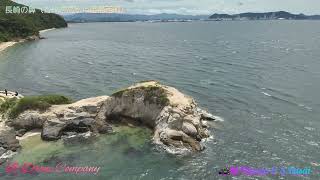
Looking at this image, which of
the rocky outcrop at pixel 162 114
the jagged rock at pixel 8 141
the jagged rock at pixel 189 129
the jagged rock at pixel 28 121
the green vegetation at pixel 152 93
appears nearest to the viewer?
the jagged rock at pixel 8 141

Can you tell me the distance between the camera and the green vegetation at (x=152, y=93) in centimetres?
5022

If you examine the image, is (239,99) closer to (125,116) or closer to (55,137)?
(125,116)

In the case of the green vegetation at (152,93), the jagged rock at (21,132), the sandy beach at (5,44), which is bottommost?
the sandy beach at (5,44)

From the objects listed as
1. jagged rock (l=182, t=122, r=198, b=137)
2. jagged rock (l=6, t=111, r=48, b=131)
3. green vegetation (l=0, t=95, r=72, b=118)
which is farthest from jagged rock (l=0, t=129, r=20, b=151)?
jagged rock (l=182, t=122, r=198, b=137)

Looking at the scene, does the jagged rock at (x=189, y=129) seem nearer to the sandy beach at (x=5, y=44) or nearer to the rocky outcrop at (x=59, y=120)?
the rocky outcrop at (x=59, y=120)

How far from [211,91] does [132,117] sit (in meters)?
22.7

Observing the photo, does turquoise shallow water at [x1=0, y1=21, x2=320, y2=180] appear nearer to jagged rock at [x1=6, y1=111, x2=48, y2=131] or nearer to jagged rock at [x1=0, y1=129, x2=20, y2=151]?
jagged rock at [x1=0, y1=129, x2=20, y2=151]

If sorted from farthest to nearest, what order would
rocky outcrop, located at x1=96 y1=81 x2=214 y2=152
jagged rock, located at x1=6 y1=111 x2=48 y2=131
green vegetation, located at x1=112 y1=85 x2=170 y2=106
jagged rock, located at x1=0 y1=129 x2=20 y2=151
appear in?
jagged rock, located at x1=6 y1=111 x2=48 y2=131 < green vegetation, located at x1=112 y1=85 x2=170 y2=106 < rocky outcrop, located at x1=96 y1=81 x2=214 y2=152 < jagged rock, located at x1=0 y1=129 x2=20 y2=151

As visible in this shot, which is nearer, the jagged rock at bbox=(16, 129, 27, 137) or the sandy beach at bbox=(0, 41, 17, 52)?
the jagged rock at bbox=(16, 129, 27, 137)

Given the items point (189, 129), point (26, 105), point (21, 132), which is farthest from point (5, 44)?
point (189, 129)

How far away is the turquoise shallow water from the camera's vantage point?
41156 millimetres

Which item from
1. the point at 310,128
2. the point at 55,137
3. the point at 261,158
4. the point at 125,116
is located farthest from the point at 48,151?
the point at 310,128

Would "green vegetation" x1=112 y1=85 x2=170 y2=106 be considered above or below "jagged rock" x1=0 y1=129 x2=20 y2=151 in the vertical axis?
above

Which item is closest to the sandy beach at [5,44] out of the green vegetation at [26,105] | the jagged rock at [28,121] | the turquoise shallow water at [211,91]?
the turquoise shallow water at [211,91]
